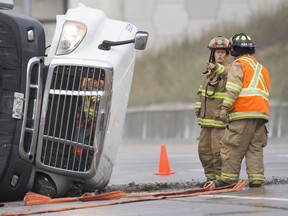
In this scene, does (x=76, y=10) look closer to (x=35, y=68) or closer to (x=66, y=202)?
(x=35, y=68)

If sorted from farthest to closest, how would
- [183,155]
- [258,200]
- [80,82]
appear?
1. [183,155]
2. [80,82]
3. [258,200]

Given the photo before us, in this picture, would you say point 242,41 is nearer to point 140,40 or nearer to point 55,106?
point 140,40

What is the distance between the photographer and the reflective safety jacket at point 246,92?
1041cm

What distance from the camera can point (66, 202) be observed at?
932 cm

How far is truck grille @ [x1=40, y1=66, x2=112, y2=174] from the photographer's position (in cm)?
938

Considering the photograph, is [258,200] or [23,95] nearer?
[258,200]

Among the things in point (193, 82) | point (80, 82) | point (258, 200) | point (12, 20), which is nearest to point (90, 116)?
point (80, 82)

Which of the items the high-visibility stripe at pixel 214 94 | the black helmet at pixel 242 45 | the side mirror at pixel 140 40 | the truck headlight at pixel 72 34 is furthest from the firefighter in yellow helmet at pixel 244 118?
the truck headlight at pixel 72 34

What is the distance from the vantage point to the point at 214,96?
11219 millimetres

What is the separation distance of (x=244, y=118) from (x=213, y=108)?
0.84 metres

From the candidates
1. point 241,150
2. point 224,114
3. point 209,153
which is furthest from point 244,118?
point 209,153

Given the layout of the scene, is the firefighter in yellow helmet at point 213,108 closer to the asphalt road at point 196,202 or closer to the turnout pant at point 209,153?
the turnout pant at point 209,153

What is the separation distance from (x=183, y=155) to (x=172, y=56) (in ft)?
43.9

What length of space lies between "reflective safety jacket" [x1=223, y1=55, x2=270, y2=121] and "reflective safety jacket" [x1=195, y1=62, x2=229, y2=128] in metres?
0.59
